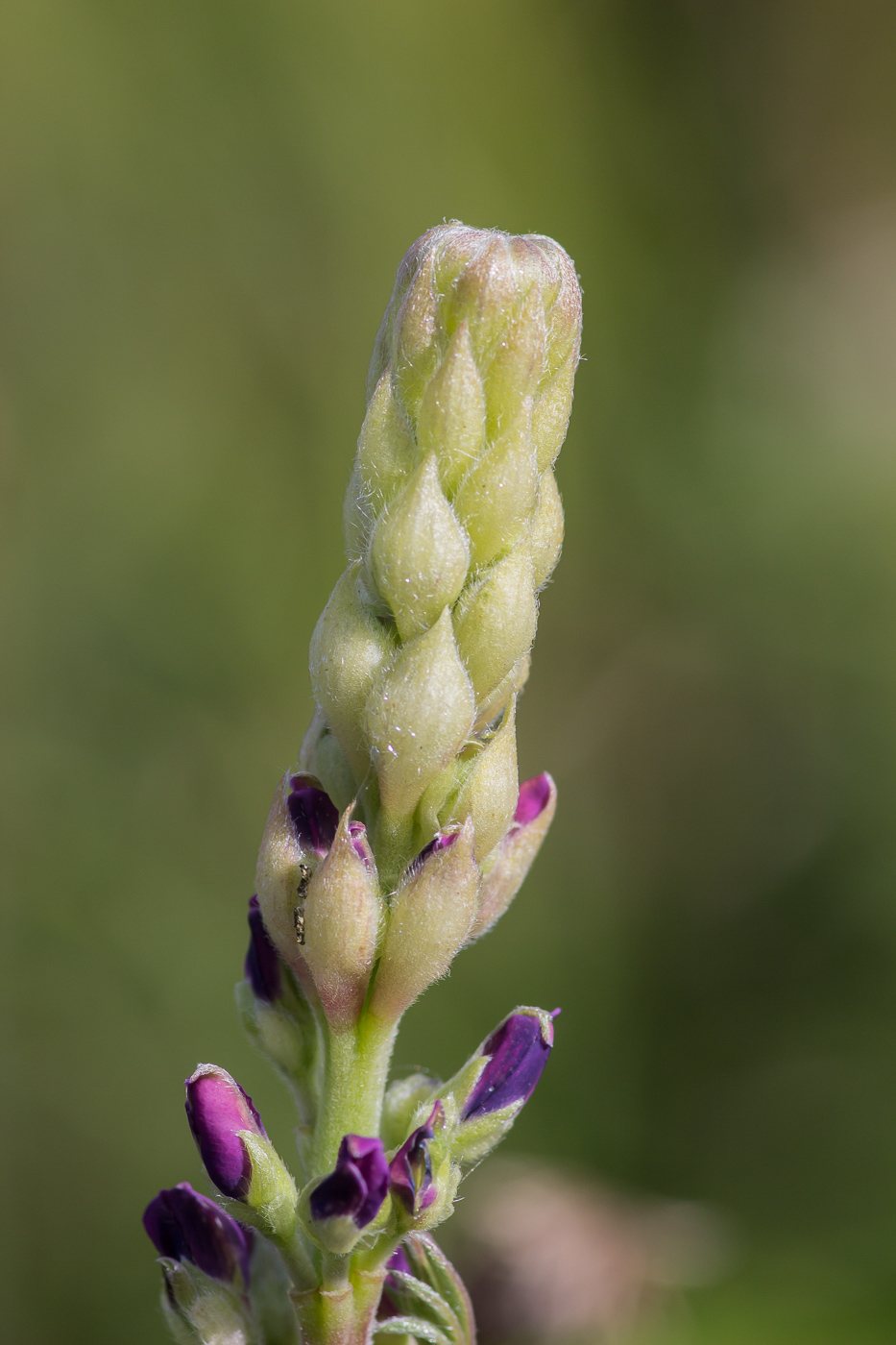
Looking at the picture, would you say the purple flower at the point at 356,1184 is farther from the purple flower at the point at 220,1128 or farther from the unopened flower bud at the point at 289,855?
the unopened flower bud at the point at 289,855

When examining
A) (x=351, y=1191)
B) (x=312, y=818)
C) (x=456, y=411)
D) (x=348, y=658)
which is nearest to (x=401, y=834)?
(x=312, y=818)

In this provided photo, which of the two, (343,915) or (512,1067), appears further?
(512,1067)

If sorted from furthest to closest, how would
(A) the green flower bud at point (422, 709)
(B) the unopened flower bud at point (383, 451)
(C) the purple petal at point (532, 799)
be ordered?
(C) the purple petal at point (532, 799) → (B) the unopened flower bud at point (383, 451) → (A) the green flower bud at point (422, 709)

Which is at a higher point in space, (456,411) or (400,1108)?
(456,411)

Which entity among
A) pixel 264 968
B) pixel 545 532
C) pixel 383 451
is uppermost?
pixel 383 451

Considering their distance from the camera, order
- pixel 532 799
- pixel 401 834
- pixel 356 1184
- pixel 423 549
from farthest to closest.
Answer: pixel 532 799, pixel 401 834, pixel 423 549, pixel 356 1184

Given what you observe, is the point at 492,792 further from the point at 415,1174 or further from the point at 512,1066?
the point at 415,1174

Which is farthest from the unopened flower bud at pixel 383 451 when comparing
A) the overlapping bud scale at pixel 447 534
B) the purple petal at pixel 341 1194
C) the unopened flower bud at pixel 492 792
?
the purple petal at pixel 341 1194

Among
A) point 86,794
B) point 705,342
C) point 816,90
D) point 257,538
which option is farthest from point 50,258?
point 816,90
